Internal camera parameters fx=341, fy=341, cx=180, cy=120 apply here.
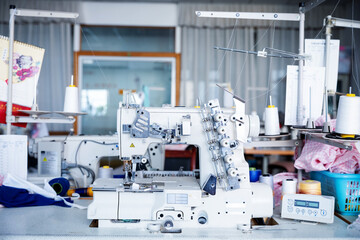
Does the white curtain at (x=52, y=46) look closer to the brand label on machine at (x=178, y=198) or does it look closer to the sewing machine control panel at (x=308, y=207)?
the brand label on machine at (x=178, y=198)

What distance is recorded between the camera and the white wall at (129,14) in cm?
567

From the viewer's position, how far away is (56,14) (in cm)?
248

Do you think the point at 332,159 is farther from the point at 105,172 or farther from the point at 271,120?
the point at 105,172

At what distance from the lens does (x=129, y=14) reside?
225 inches

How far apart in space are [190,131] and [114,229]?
2.08 ft

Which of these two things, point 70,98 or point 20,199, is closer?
point 20,199

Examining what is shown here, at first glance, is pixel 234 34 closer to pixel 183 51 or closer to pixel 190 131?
pixel 183 51

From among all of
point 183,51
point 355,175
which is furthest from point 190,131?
point 183,51

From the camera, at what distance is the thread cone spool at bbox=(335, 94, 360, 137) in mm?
1769

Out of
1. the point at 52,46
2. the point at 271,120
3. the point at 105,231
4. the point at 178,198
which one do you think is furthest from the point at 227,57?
the point at 105,231

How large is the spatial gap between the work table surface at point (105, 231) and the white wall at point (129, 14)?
4385 millimetres

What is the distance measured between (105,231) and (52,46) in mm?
4618

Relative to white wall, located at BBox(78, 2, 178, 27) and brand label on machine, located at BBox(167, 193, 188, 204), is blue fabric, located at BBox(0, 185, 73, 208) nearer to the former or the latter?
brand label on machine, located at BBox(167, 193, 188, 204)

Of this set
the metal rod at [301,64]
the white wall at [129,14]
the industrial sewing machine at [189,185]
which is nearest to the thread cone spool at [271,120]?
the metal rod at [301,64]
